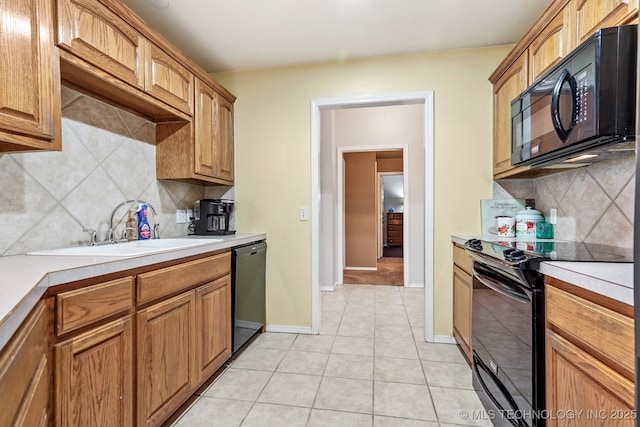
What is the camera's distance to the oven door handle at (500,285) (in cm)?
131

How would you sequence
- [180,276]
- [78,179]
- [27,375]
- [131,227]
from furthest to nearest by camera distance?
[131,227] → [78,179] → [180,276] → [27,375]

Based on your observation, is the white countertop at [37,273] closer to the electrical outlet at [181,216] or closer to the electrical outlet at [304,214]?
the electrical outlet at [181,216]

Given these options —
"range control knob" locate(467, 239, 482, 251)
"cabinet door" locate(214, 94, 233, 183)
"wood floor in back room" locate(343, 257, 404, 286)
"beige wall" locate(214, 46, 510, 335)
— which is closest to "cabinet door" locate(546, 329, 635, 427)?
"range control knob" locate(467, 239, 482, 251)

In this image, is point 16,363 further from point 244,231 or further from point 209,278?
point 244,231

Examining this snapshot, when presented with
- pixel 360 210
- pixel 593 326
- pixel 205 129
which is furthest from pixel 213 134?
pixel 360 210

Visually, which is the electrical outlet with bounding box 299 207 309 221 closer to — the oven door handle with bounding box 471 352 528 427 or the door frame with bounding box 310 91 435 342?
the door frame with bounding box 310 91 435 342

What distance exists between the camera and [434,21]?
2.20 meters

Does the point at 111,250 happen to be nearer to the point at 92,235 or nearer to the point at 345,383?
the point at 92,235

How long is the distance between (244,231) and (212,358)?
4.06 feet

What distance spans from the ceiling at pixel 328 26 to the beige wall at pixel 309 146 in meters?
0.14

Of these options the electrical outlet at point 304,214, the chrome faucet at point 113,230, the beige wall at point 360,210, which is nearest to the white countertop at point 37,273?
the chrome faucet at point 113,230

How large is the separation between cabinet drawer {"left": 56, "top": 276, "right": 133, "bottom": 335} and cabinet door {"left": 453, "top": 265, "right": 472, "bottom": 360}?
2.02 metres

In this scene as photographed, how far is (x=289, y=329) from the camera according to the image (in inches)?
113

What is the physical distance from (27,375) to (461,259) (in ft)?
7.86
